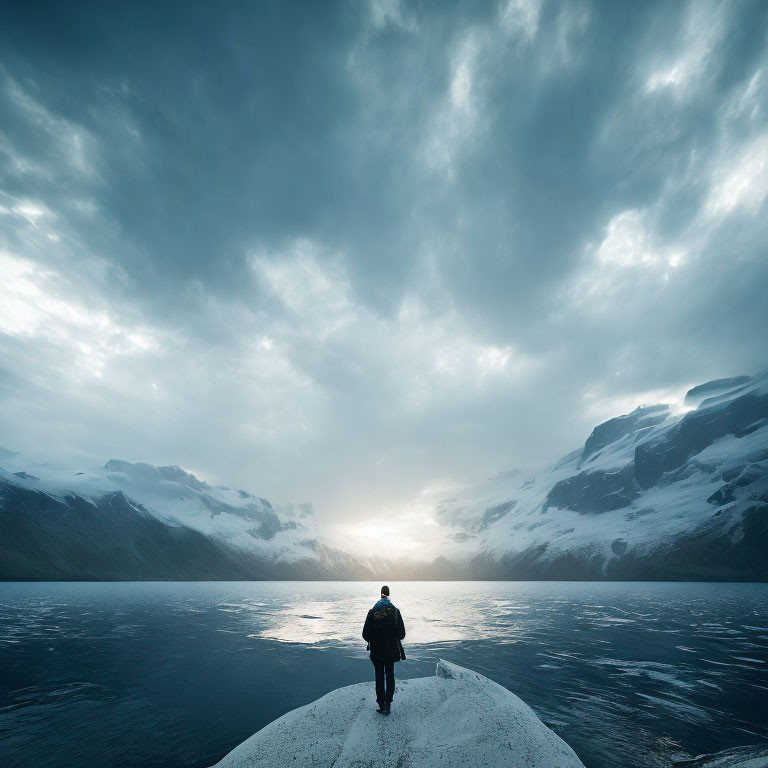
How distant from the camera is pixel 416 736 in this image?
12.4 meters

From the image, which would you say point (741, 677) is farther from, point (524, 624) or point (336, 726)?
point (524, 624)

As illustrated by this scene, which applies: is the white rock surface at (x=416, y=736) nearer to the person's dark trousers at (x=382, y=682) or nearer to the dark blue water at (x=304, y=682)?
the person's dark trousers at (x=382, y=682)

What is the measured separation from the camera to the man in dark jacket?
13.6m

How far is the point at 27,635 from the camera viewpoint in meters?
37.4

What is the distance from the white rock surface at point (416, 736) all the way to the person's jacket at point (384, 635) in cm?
198

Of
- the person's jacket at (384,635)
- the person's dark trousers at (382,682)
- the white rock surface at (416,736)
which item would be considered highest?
the person's jacket at (384,635)

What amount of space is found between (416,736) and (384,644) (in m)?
2.60

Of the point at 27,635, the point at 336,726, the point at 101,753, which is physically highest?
the point at 27,635

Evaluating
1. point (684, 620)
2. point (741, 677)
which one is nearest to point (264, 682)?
point (741, 677)

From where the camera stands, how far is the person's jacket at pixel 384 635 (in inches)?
535

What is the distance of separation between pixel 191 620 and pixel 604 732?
5277 cm

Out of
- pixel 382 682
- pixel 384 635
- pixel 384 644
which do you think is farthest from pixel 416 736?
pixel 384 635

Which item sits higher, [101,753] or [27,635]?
[27,635]

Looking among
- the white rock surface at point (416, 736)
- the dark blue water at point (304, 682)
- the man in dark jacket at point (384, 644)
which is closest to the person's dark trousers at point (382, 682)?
Answer: the man in dark jacket at point (384, 644)
